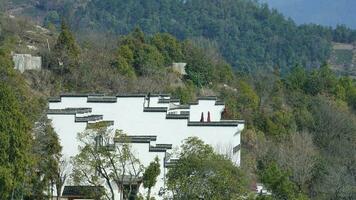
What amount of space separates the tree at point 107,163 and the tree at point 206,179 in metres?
1.16


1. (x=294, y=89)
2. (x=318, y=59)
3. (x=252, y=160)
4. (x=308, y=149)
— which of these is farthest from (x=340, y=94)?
(x=318, y=59)

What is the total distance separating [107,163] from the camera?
1736 centimetres

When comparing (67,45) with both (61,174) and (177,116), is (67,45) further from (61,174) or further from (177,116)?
(61,174)

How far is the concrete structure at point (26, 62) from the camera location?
104 feet

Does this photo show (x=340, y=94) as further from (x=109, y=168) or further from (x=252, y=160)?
(x=109, y=168)

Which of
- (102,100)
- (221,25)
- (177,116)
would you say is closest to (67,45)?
(102,100)

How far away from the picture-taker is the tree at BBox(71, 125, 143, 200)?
17266 millimetres

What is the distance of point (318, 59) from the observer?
8950cm

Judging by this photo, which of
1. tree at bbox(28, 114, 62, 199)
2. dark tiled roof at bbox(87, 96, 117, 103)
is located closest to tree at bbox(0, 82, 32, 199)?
tree at bbox(28, 114, 62, 199)

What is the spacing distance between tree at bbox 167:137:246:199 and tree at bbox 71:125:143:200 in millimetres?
1158

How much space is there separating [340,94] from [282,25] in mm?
47987

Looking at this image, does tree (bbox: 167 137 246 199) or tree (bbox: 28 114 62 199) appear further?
tree (bbox: 28 114 62 199)

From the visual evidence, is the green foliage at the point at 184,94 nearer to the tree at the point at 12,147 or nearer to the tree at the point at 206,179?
the tree at the point at 206,179

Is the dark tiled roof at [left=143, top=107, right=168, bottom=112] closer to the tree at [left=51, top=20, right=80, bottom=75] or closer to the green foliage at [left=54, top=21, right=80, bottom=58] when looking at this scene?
the tree at [left=51, top=20, right=80, bottom=75]
